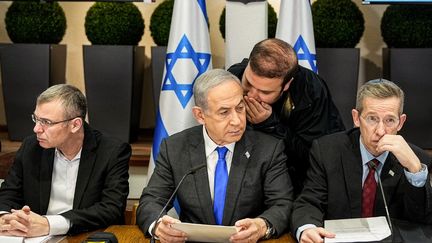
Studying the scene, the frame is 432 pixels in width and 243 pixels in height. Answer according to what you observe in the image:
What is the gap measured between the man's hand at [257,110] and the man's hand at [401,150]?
0.58 metres

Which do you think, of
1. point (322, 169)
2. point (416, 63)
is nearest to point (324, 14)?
point (416, 63)

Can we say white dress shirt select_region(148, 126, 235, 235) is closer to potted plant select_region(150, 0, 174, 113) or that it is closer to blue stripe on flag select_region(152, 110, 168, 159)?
blue stripe on flag select_region(152, 110, 168, 159)

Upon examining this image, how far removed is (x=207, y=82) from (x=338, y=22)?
196 cm

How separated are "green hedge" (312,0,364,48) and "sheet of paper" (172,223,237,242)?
2415mm

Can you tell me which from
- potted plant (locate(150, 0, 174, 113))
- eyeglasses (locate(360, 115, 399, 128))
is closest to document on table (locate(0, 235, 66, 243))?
eyeglasses (locate(360, 115, 399, 128))

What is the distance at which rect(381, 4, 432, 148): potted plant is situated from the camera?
4316mm

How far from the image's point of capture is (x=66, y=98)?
289 cm

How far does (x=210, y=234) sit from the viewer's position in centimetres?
224

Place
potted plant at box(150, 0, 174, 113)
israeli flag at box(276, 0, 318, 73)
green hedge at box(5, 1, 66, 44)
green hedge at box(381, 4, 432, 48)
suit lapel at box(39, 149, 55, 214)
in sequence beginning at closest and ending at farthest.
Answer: suit lapel at box(39, 149, 55, 214), israeli flag at box(276, 0, 318, 73), green hedge at box(381, 4, 432, 48), potted plant at box(150, 0, 174, 113), green hedge at box(5, 1, 66, 44)

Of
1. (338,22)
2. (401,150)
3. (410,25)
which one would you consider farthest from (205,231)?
(410,25)

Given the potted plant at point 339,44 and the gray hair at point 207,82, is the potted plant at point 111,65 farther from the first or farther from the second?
the gray hair at point 207,82

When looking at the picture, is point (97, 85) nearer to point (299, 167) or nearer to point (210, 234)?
point (299, 167)

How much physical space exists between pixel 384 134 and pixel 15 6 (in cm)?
308

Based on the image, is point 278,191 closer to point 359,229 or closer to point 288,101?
point 359,229
